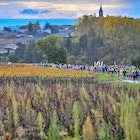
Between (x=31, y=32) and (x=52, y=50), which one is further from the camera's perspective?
(x=31, y=32)

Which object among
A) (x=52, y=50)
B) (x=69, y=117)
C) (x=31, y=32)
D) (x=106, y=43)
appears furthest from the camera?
(x=31, y=32)

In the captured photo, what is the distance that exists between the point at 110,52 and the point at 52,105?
62.5m

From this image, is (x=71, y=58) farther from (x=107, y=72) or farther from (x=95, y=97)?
(x=95, y=97)

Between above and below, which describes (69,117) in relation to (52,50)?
above

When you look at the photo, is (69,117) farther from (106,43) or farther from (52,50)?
(106,43)

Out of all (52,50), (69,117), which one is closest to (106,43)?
(52,50)

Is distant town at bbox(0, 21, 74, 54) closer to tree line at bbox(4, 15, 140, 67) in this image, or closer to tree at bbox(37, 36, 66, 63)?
tree line at bbox(4, 15, 140, 67)

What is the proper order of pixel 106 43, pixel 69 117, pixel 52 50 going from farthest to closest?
pixel 106 43 → pixel 52 50 → pixel 69 117

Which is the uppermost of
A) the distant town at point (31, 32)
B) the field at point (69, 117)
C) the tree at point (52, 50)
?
the field at point (69, 117)

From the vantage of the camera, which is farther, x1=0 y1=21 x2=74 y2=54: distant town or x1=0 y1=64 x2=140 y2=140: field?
x1=0 y1=21 x2=74 y2=54: distant town

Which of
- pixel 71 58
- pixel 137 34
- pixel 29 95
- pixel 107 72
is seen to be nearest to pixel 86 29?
pixel 137 34

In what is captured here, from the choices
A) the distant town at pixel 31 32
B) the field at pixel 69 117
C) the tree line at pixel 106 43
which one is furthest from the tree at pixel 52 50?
the distant town at pixel 31 32

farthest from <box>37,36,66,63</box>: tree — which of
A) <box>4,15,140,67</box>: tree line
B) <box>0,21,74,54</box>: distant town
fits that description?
<box>0,21,74,54</box>: distant town

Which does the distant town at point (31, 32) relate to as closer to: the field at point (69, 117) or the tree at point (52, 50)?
the tree at point (52, 50)
